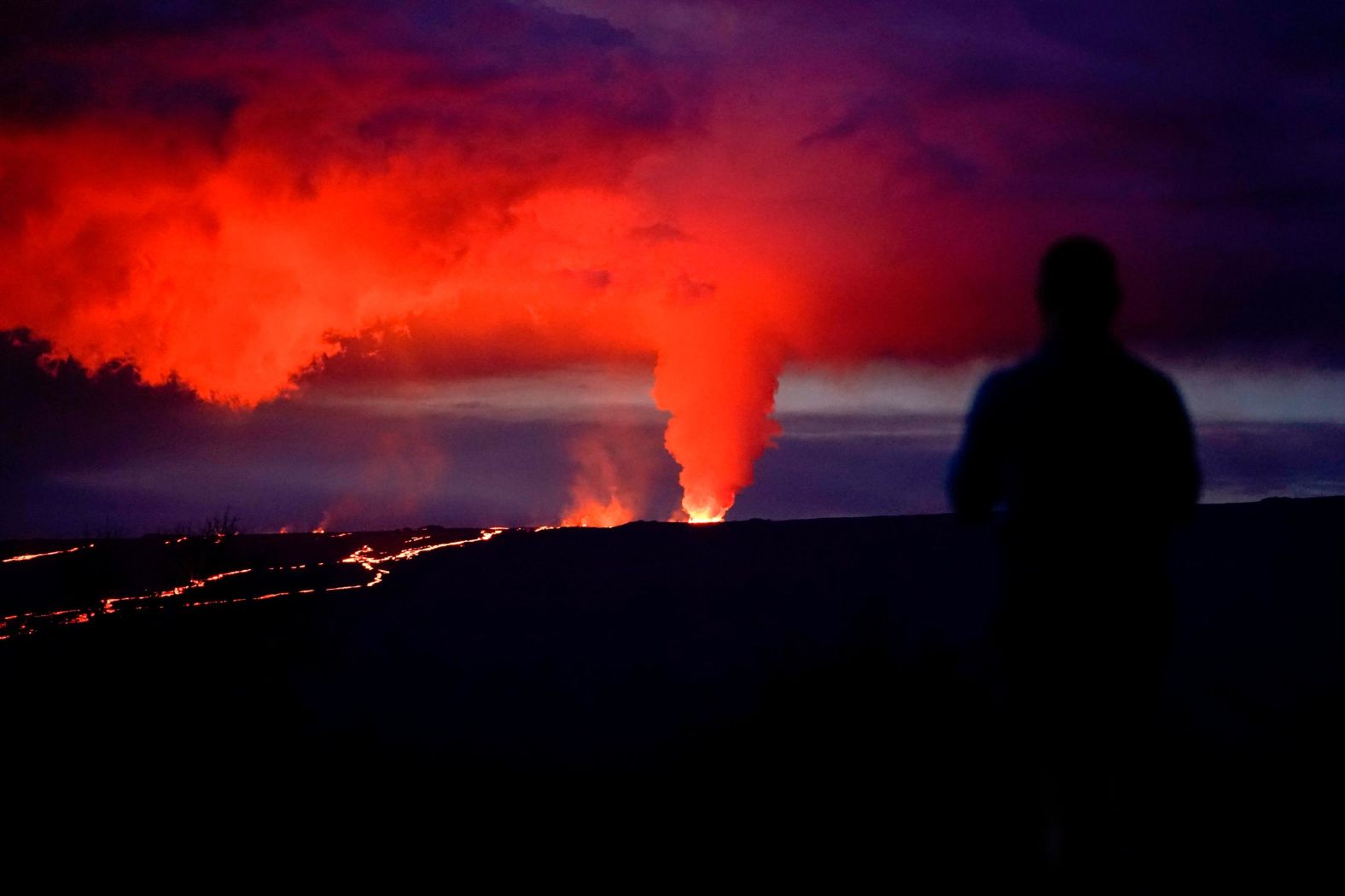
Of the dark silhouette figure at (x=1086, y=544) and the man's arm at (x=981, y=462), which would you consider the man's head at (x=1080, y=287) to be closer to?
the dark silhouette figure at (x=1086, y=544)

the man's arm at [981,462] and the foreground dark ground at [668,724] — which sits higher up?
the man's arm at [981,462]

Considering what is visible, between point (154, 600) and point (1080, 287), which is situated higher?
point (1080, 287)

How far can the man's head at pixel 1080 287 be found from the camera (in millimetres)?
4227

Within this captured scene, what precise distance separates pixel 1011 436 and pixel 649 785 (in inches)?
199

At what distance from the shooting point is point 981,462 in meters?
4.35

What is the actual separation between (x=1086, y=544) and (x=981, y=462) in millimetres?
489

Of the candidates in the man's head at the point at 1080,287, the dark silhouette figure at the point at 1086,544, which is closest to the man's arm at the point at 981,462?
the dark silhouette figure at the point at 1086,544

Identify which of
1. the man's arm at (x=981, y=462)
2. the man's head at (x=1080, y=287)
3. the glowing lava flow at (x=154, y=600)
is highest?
the man's head at (x=1080, y=287)

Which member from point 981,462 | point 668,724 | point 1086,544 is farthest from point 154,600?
point 1086,544

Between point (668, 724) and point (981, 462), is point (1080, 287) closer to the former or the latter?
point (981, 462)

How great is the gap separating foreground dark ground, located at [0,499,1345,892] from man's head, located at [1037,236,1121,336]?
68.2 inches

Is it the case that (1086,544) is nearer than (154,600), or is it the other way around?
(1086,544)

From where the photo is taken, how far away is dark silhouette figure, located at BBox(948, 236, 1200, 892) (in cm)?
411

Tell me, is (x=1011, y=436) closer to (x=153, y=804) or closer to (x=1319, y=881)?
(x=1319, y=881)
